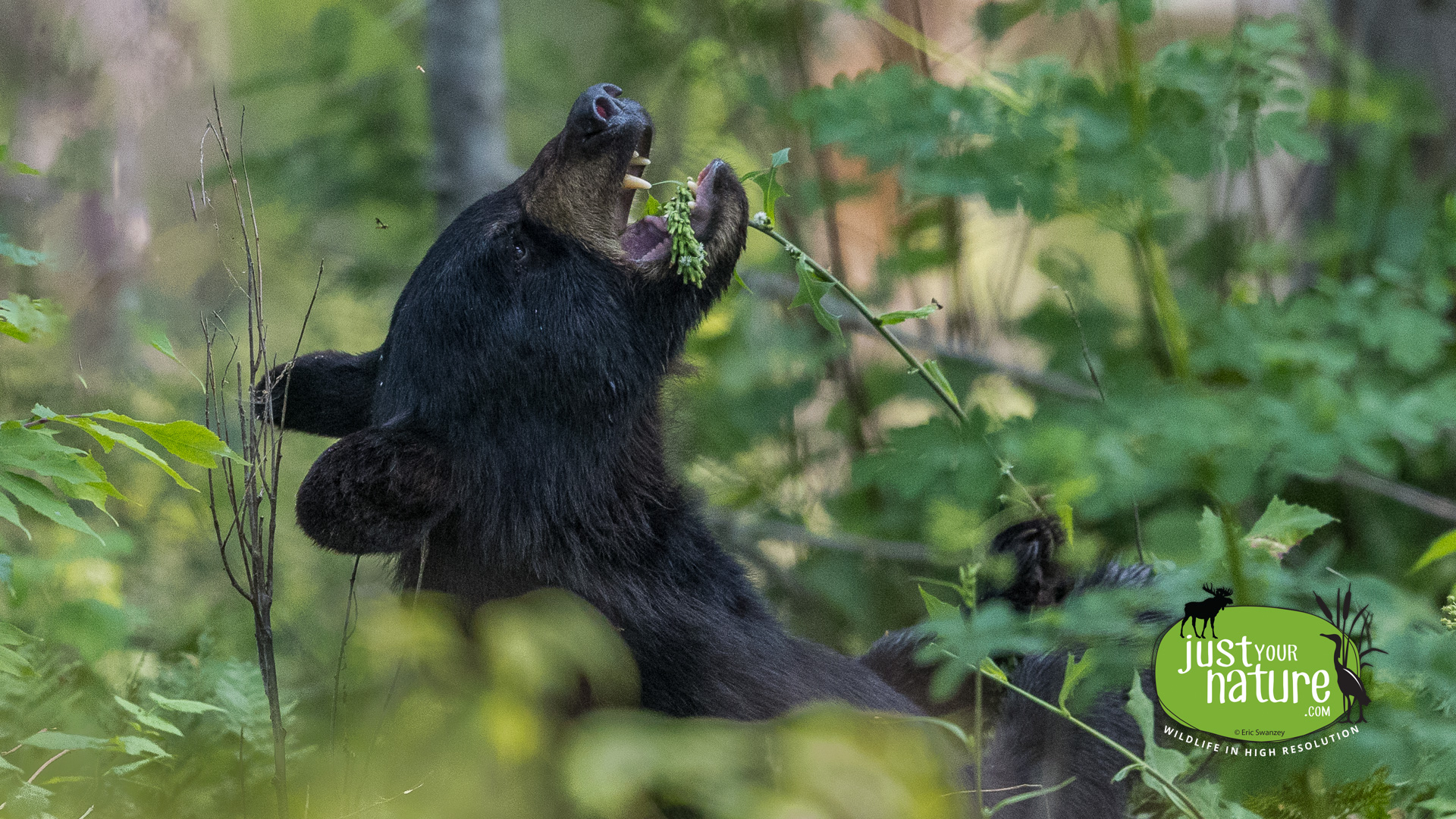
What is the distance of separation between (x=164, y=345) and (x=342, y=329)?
440cm

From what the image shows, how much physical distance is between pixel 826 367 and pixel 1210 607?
296 centimetres

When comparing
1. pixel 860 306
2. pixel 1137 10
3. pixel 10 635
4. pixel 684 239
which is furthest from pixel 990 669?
pixel 1137 10

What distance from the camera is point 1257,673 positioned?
218cm

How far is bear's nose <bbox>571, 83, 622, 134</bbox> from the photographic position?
264 centimetres

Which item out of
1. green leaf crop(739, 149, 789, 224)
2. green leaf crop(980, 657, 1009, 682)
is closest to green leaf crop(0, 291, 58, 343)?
green leaf crop(739, 149, 789, 224)

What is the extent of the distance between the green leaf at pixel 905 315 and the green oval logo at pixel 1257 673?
777mm

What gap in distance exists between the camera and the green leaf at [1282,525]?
7.55 ft

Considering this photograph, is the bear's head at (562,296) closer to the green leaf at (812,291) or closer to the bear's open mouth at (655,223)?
the bear's open mouth at (655,223)

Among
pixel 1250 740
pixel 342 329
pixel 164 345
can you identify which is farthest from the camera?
pixel 342 329

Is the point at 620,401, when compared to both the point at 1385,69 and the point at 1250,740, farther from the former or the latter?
the point at 1385,69

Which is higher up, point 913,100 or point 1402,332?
point 913,100

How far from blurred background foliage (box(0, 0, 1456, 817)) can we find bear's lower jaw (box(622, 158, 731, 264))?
1.53 feet

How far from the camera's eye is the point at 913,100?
3.55m

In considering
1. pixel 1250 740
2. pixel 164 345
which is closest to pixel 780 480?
pixel 1250 740
